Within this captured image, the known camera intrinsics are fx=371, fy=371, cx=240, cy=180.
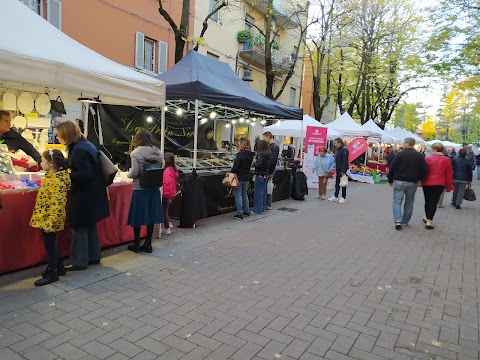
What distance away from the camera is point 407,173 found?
7766 mm

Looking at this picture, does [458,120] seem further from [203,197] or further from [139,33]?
[203,197]

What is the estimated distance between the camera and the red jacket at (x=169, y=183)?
618 cm

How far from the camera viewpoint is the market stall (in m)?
4.05

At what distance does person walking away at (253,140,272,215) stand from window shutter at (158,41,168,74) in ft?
29.4

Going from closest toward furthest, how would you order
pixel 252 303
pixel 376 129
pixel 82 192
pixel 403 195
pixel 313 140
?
pixel 252 303 → pixel 82 192 → pixel 403 195 → pixel 313 140 → pixel 376 129

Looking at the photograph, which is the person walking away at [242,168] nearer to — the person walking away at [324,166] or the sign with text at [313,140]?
the person walking away at [324,166]

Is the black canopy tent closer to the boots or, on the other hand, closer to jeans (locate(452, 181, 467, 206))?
the boots

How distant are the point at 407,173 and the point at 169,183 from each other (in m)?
4.95

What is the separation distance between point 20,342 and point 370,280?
3906 millimetres

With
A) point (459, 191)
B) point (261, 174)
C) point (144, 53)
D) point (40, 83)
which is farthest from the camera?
point (144, 53)

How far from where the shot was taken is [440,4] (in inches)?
498

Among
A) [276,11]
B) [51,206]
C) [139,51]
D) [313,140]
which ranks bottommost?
[51,206]

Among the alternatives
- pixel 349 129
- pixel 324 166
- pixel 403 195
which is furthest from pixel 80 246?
pixel 349 129

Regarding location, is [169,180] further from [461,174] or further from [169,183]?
[461,174]
